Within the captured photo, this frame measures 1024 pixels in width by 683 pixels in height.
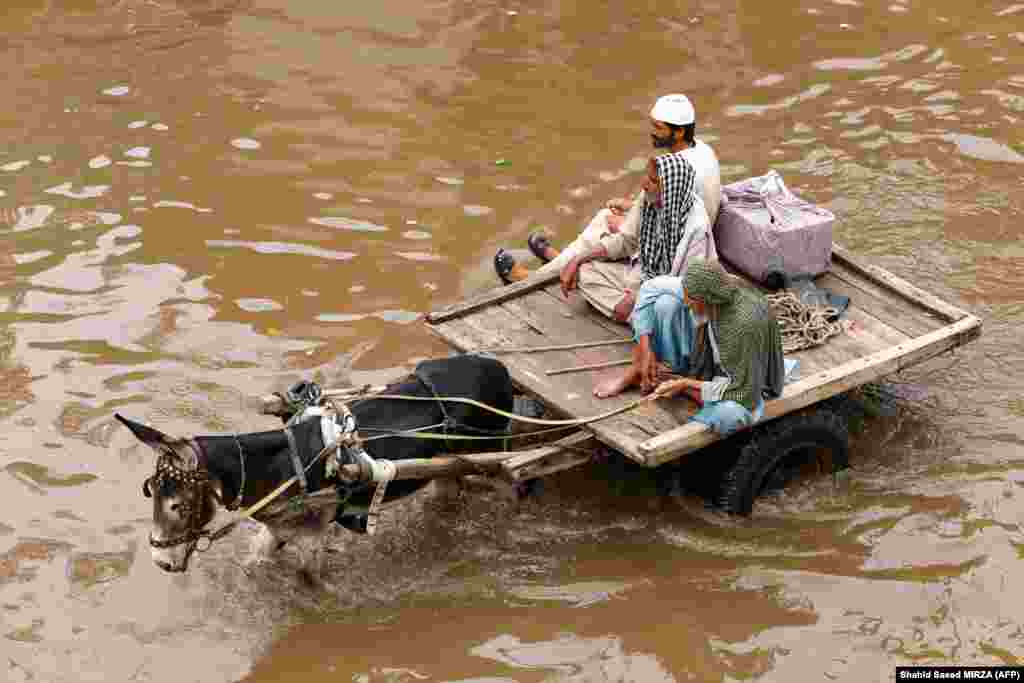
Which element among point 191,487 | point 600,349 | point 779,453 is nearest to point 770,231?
point 600,349

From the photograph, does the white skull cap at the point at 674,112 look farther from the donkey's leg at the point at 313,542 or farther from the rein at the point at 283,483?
the donkey's leg at the point at 313,542

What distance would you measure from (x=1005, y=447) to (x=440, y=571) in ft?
10.4

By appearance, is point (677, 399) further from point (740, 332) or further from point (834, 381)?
point (834, 381)

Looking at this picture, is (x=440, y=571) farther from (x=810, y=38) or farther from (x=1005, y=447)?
(x=810, y=38)

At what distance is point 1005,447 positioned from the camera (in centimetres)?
716

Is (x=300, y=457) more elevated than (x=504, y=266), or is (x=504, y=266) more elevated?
(x=300, y=457)

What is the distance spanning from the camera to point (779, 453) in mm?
6449

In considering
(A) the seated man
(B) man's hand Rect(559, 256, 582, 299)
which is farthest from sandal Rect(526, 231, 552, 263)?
(A) the seated man

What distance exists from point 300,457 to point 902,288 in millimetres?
3515

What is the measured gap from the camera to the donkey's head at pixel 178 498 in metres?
5.30

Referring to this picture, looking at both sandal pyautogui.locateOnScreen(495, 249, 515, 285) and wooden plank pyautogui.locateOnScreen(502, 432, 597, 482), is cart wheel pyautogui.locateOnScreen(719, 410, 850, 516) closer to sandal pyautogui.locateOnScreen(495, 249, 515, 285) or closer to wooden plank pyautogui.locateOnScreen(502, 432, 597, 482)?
wooden plank pyautogui.locateOnScreen(502, 432, 597, 482)

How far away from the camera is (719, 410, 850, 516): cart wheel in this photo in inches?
252

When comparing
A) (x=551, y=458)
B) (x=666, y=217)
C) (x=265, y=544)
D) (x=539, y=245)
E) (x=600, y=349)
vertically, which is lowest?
(x=265, y=544)

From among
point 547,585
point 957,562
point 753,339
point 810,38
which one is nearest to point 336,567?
point 547,585
